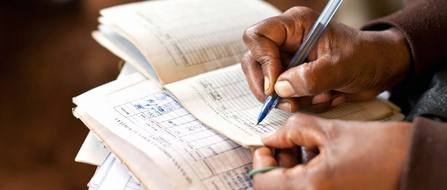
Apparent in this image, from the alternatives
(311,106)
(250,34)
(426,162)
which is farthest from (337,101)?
(426,162)

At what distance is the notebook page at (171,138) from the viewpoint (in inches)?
23.6

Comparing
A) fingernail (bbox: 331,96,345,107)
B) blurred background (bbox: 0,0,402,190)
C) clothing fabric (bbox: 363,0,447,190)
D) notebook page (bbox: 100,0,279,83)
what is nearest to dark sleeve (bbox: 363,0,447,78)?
clothing fabric (bbox: 363,0,447,190)

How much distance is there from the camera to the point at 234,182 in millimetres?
607

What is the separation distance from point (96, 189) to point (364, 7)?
146 cm

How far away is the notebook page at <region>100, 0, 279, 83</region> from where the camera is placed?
830mm

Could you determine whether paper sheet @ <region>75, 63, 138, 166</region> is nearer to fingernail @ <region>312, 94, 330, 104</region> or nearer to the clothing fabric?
fingernail @ <region>312, 94, 330, 104</region>

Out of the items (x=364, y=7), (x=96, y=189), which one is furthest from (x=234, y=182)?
(x=364, y=7)

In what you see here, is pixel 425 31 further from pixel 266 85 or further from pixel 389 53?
pixel 266 85

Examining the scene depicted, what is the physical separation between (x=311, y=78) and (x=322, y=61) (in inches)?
1.3

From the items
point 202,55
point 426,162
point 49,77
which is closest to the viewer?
point 426,162

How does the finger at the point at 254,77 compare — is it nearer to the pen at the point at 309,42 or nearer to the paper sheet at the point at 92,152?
the pen at the point at 309,42

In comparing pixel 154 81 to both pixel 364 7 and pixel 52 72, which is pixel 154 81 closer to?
pixel 52 72

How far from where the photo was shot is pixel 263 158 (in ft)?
1.95

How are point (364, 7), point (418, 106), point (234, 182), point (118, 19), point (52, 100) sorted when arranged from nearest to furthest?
point (234, 182), point (418, 106), point (118, 19), point (52, 100), point (364, 7)
